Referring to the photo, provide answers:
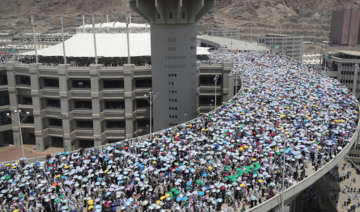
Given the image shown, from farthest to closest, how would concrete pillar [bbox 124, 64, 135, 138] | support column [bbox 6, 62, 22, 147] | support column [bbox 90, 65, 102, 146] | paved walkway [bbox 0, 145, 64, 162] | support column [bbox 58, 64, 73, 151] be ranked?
support column [bbox 6, 62, 22, 147], paved walkway [bbox 0, 145, 64, 162], concrete pillar [bbox 124, 64, 135, 138], support column [bbox 58, 64, 73, 151], support column [bbox 90, 65, 102, 146]

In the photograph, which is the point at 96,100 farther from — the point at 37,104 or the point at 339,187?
the point at 339,187

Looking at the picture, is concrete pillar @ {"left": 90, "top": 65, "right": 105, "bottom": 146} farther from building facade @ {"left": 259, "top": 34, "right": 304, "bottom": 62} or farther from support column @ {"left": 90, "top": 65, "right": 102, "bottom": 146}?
building facade @ {"left": 259, "top": 34, "right": 304, "bottom": 62}

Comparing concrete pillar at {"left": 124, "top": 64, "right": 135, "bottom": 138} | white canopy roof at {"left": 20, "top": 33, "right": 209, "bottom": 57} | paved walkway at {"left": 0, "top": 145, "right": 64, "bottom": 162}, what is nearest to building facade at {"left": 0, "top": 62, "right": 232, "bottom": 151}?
concrete pillar at {"left": 124, "top": 64, "right": 135, "bottom": 138}

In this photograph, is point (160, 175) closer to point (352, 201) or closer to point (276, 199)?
point (276, 199)

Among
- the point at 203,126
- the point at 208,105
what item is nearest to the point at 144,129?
the point at 208,105

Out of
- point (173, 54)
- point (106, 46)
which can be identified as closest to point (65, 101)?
point (106, 46)

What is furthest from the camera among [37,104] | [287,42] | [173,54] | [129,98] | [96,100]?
[287,42]

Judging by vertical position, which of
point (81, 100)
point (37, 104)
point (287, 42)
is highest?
point (287, 42)
